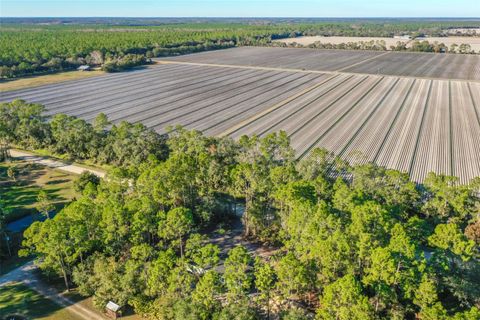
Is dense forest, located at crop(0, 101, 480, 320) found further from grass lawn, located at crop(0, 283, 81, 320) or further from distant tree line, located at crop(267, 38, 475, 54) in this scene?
distant tree line, located at crop(267, 38, 475, 54)

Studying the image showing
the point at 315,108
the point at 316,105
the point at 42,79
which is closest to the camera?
the point at 315,108

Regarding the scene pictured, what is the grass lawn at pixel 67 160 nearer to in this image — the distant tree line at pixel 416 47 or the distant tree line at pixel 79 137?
the distant tree line at pixel 79 137

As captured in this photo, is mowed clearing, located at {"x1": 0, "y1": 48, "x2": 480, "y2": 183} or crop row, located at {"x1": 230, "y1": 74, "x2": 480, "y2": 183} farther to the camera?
mowed clearing, located at {"x1": 0, "y1": 48, "x2": 480, "y2": 183}

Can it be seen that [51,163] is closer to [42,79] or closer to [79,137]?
[79,137]

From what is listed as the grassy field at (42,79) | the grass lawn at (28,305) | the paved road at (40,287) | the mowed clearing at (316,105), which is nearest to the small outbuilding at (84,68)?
the grassy field at (42,79)

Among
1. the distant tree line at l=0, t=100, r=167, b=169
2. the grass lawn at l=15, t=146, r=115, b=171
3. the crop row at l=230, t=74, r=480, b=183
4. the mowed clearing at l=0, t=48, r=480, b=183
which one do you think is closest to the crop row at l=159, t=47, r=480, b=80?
the mowed clearing at l=0, t=48, r=480, b=183

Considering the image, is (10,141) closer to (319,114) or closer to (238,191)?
(238,191)

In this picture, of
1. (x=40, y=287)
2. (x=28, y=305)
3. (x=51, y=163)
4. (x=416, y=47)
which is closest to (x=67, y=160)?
(x=51, y=163)
